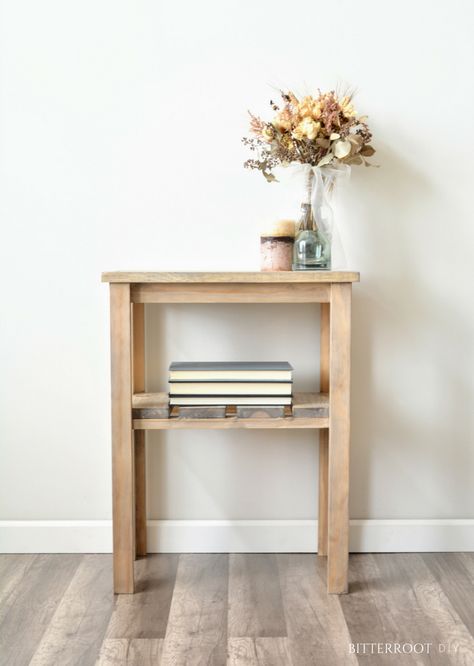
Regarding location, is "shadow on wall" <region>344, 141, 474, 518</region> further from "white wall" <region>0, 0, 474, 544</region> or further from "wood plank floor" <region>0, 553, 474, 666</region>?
"wood plank floor" <region>0, 553, 474, 666</region>

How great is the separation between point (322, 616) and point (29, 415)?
3.57 feet

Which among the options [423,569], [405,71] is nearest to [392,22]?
[405,71]

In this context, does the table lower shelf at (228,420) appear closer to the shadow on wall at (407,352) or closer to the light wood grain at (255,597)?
the shadow on wall at (407,352)

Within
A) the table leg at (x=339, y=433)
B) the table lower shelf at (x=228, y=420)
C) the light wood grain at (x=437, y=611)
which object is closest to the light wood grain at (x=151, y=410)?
the table lower shelf at (x=228, y=420)

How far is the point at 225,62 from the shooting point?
7.29 ft

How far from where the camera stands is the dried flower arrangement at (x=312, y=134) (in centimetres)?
198

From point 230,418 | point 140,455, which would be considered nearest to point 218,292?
point 230,418

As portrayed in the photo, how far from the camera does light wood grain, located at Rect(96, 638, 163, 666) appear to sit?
5.39ft

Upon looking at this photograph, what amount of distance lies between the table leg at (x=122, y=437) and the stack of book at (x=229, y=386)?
13 centimetres

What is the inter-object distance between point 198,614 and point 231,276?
875 mm

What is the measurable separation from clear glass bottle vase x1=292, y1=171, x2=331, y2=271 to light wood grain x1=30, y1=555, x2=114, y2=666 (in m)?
1.05

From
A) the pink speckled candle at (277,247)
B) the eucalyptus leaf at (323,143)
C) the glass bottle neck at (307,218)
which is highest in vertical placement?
the eucalyptus leaf at (323,143)

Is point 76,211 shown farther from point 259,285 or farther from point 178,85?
point 259,285

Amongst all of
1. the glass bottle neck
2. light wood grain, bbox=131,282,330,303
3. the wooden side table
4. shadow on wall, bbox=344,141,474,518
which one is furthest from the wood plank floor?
the glass bottle neck
